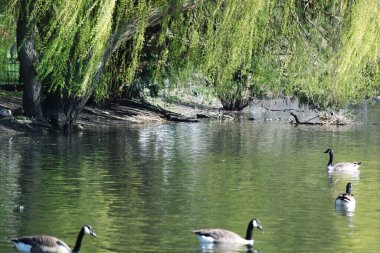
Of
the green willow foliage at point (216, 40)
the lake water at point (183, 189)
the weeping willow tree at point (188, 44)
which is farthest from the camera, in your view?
the weeping willow tree at point (188, 44)

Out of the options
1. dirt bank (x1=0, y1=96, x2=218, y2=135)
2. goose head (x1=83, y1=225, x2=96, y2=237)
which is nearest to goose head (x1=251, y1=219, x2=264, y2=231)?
goose head (x1=83, y1=225, x2=96, y2=237)

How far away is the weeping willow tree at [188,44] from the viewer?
3086 cm

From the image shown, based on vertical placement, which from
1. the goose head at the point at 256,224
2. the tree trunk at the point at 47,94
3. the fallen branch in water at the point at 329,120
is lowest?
the goose head at the point at 256,224

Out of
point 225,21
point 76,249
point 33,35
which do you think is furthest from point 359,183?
point 33,35

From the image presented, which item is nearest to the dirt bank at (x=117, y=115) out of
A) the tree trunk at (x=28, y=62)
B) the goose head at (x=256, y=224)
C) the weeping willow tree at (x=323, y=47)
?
the tree trunk at (x=28, y=62)

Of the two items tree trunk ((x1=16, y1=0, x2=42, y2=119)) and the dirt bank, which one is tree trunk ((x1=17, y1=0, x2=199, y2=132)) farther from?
the dirt bank

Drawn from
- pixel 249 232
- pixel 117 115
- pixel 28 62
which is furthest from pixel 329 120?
pixel 249 232

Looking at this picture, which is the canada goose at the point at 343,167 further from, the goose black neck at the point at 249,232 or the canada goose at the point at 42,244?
the canada goose at the point at 42,244

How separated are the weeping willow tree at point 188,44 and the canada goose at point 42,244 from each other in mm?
13935

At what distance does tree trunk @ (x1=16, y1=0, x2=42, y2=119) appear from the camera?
35000mm

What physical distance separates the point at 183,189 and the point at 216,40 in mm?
8924

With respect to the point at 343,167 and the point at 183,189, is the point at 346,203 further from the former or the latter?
the point at 343,167

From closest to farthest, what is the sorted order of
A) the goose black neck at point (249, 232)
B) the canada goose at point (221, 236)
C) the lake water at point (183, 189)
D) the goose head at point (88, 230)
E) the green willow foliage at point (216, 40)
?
1. the goose head at point (88, 230)
2. the canada goose at point (221, 236)
3. the goose black neck at point (249, 232)
4. the lake water at point (183, 189)
5. the green willow foliage at point (216, 40)

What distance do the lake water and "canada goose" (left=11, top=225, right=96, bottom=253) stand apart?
0.37 m
